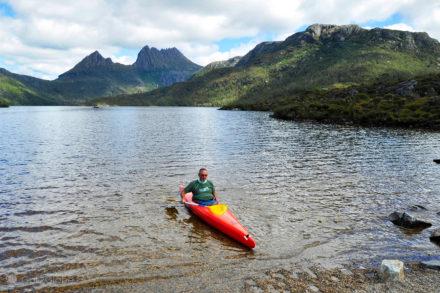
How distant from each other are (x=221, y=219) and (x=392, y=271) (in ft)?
27.5

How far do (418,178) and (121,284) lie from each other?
27448 millimetres

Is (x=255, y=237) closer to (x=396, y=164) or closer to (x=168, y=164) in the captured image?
(x=168, y=164)

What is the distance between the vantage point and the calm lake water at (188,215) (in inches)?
560

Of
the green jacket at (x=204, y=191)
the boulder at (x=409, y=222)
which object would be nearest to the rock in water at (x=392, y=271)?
the boulder at (x=409, y=222)

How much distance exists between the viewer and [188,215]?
21562mm

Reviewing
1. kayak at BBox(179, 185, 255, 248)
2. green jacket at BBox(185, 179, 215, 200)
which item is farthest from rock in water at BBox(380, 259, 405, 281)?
green jacket at BBox(185, 179, 215, 200)

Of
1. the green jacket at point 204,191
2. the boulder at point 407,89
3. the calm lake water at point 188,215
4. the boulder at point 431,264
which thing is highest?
the boulder at point 407,89

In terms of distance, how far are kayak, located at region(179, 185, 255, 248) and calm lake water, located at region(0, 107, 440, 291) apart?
47 centimetres

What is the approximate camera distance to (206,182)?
21.7m

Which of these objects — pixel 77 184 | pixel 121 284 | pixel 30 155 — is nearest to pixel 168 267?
pixel 121 284

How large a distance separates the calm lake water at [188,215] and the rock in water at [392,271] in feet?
5.90

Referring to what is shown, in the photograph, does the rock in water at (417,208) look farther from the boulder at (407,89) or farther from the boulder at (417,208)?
the boulder at (407,89)

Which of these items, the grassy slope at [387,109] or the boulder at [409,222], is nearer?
the boulder at [409,222]

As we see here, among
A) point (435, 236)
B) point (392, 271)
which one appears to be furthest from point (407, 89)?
point (392, 271)
